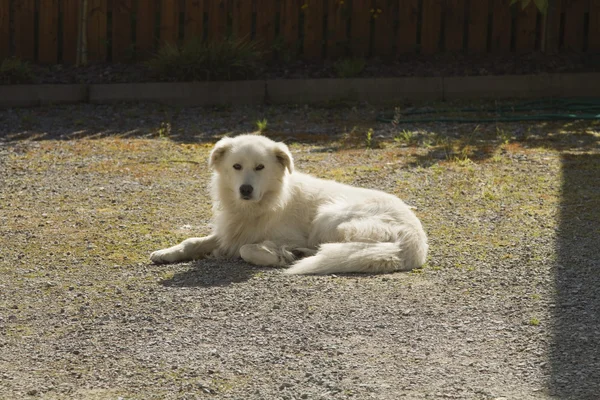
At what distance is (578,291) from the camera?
5.48 m

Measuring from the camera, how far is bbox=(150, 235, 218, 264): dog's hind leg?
628 centimetres

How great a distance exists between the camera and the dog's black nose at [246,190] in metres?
Result: 6.27

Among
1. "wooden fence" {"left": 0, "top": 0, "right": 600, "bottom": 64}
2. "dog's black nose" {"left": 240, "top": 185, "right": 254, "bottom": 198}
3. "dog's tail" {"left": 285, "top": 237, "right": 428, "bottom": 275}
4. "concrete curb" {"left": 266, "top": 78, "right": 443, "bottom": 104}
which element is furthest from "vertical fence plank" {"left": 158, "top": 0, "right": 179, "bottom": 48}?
"dog's tail" {"left": 285, "top": 237, "right": 428, "bottom": 275}

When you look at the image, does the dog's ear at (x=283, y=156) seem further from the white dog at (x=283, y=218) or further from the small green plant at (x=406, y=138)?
the small green plant at (x=406, y=138)

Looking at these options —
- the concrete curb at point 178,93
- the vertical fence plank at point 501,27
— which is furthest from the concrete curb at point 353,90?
the vertical fence plank at point 501,27

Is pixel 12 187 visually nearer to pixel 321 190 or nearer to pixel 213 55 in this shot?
pixel 321 190

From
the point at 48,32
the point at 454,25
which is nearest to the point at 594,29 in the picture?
the point at 454,25

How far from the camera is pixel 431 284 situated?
18.6ft

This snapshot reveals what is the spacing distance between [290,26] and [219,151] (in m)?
8.27

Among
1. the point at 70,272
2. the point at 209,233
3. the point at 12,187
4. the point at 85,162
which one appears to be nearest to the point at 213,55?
the point at 85,162

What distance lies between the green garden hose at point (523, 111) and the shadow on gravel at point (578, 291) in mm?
2462

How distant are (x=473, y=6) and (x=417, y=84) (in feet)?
7.14

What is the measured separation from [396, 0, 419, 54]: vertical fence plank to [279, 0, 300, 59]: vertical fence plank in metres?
1.59

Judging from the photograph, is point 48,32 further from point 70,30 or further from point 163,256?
point 163,256
